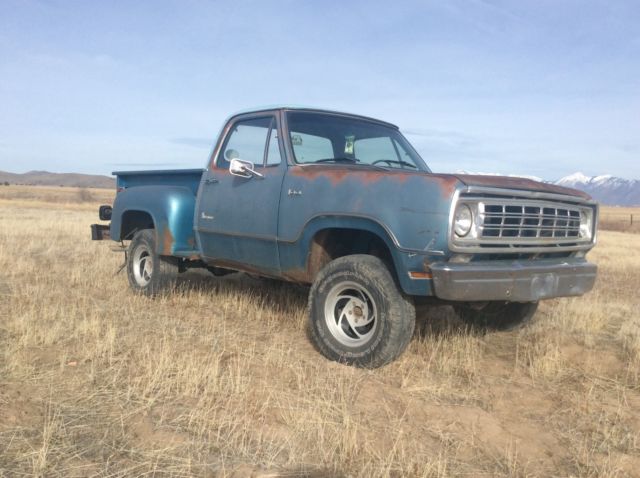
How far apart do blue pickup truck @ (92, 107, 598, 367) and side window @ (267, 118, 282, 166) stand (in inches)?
0.5

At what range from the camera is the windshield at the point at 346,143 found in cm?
533

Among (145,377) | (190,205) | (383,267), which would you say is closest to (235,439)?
(145,377)

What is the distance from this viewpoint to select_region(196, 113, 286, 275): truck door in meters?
5.13

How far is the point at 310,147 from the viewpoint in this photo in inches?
211

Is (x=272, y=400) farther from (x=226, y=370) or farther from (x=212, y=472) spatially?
A: (x=212, y=472)

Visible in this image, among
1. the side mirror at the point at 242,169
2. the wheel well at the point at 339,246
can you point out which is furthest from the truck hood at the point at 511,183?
the side mirror at the point at 242,169

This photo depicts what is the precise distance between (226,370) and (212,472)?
1472 mm

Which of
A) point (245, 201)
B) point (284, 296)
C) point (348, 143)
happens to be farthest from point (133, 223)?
point (348, 143)

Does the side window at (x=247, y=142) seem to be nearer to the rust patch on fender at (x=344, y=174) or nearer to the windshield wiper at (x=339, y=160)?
the windshield wiper at (x=339, y=160)

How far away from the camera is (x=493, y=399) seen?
3963 mm

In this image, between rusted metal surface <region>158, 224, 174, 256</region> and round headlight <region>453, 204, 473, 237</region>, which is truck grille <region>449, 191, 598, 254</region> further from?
rusted metal surface <region>158, 224, 174, 256</region>

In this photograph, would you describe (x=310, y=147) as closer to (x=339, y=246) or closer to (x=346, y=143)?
(x=346, y=143)

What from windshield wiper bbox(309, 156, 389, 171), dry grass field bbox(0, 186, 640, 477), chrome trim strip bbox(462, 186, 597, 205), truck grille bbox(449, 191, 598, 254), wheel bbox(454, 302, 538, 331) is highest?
windshield wiper bbox(309, 156, 389, 171)

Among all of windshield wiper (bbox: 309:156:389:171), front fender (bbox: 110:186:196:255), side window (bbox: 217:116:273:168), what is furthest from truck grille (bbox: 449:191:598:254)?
front fender (bbox: 110:186:196:255)
